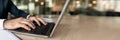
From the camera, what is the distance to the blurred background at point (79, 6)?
429cm

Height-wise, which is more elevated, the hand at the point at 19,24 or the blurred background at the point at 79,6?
the hand at the point at 19,24

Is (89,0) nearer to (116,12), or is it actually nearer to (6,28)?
(116,12)

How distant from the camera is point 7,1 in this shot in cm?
122

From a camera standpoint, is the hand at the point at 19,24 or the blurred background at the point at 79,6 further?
the blurred background at the point at 79,6

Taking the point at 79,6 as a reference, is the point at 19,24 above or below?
above

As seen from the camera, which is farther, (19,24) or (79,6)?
(79,6)

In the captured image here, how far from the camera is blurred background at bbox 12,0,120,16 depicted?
429cm

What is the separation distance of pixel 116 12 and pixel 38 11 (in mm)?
1340

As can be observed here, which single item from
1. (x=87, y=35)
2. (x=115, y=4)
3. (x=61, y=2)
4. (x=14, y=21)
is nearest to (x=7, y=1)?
(x=14, y=21)

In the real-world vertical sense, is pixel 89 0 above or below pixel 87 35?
below

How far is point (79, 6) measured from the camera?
4.39m

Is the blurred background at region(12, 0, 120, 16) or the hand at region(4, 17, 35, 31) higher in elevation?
the hand at region(4, 17, 35, 31)

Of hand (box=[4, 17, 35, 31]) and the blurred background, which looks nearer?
hand (box=[4, 17, 35, 31])

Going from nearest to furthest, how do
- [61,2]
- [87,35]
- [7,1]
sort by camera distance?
[87,35], [7,1], [61,2]
